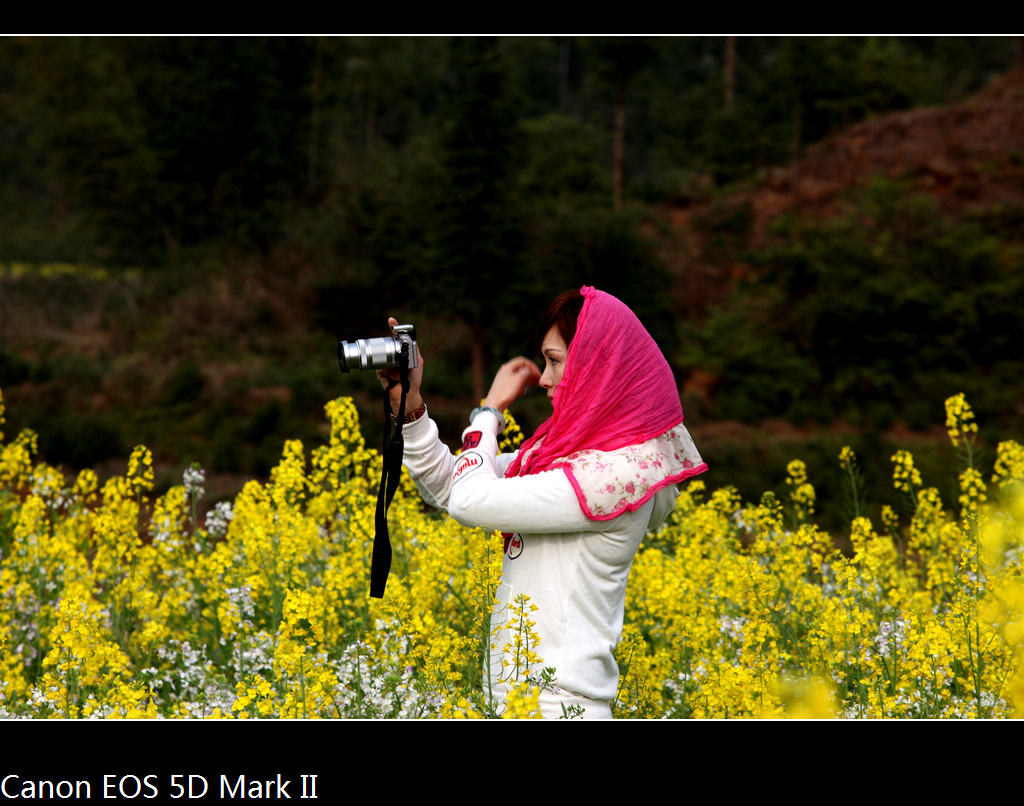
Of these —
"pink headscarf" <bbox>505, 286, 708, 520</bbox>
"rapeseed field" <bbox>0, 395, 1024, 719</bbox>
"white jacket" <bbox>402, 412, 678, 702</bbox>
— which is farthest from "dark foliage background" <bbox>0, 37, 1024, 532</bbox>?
"pink headscarf" <bbox>505, 286, 708, 520</bbox>

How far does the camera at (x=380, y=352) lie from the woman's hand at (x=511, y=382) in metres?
0.22

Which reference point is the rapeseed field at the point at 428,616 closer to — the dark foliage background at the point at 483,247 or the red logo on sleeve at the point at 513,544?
the red logo on sleeve at the point at 513,544

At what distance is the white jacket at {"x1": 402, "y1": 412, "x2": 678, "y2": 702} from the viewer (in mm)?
2570

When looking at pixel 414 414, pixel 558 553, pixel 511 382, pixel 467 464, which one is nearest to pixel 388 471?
pixel 414 414

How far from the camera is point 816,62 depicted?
22.8 metres

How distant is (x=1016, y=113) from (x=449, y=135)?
606 inches

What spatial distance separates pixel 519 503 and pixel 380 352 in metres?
0.55

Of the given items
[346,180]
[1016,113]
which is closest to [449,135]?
[346,180]

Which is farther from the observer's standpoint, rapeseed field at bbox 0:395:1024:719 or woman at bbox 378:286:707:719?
rapeseed field at bbox 0:395:1024:719

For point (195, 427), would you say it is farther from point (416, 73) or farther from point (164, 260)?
point (416, 73)

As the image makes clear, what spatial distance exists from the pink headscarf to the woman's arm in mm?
36

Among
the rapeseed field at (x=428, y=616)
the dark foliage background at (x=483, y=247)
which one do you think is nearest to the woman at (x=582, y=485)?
the rapeseed field at (x=428, y=616)

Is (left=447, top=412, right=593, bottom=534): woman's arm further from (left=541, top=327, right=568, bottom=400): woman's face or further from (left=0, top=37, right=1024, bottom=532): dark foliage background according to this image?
(left=0, top=37, right=1024, bottom=532): dark foliage background

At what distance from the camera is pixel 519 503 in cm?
256
